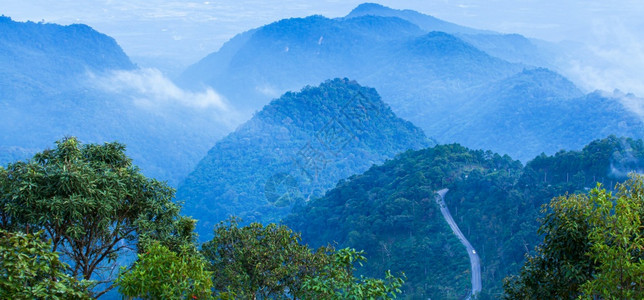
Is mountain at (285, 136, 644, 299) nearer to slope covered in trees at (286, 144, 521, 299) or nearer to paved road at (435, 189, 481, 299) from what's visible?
slope covered in trees at (286, 144, 521, 299)

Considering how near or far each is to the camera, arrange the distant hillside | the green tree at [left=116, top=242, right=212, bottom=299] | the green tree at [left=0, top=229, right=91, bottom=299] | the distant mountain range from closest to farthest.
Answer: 1. the green tree at [left=0, top=229, right=91, bottom=299]
2. the green tree at [left=116, top=242, right=212, bottom=299]
3. the distant hillside
4. the distant mountain range

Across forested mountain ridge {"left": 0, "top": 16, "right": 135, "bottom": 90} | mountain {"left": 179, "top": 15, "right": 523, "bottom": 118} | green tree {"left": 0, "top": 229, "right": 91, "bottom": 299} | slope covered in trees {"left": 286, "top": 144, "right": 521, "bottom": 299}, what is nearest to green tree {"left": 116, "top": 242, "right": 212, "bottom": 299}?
green tree {"left": 0, "top": 229, "right": 91, "bottom": 299}

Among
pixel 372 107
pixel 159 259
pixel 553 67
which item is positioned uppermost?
pixel 553 67

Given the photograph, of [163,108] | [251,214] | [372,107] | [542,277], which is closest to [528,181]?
[542,277]

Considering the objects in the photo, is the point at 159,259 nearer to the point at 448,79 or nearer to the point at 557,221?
the point at 557,221

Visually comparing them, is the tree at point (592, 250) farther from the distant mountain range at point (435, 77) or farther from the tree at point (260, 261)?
the distant mountain range at point (435, 77)

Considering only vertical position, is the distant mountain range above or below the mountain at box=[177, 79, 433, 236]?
above
